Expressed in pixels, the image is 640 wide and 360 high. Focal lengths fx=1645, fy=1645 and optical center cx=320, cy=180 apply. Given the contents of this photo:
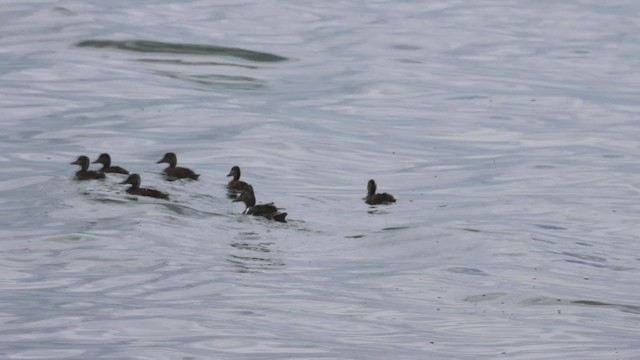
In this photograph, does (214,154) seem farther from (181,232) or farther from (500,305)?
(500,305)

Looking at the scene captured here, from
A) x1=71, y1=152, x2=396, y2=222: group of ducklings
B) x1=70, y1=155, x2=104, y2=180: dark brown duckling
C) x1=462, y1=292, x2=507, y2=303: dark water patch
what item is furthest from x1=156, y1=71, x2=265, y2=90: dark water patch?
x1=462, y1=292, x2=507, y2=303: dark water patch

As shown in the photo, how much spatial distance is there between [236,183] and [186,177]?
752 millimetres

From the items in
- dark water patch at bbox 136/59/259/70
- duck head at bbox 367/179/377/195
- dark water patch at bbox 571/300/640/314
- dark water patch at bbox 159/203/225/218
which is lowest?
dark water patch at bbox 571/300/640/314

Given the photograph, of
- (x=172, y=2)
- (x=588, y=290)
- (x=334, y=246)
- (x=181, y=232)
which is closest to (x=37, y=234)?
(x=181, y=232)

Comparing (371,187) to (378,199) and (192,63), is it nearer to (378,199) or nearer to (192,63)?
(378,199)

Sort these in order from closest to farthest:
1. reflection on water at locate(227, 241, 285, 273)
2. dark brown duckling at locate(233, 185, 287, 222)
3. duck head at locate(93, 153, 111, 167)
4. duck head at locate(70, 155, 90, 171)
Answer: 1. reflection on water at locate(227, 241, 285, 273)
2. dark brown duckling at locate(233, 185, 287, 222)
3. duck head at locate(70, 155, 90, 171)
4. duck head at locate(93, 153, 111, 167)

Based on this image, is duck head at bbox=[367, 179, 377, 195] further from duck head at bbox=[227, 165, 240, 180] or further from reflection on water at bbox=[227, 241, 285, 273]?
reflection on water at bbox=[227, 241, 285, 273]

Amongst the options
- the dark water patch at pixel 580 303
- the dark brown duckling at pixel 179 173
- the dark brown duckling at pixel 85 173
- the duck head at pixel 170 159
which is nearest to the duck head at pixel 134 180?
the dark brown duckling at pixel 85 173

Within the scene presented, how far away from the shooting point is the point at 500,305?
1401 centimetres

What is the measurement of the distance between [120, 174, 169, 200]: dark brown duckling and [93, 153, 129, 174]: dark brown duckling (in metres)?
0.78

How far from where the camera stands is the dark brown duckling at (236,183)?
1855 cm

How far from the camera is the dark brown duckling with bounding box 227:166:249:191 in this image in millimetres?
18547

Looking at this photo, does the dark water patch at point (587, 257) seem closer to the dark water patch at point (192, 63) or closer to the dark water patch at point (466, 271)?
the dark water patch at point (466, 271)

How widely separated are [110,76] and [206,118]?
4489 mm
